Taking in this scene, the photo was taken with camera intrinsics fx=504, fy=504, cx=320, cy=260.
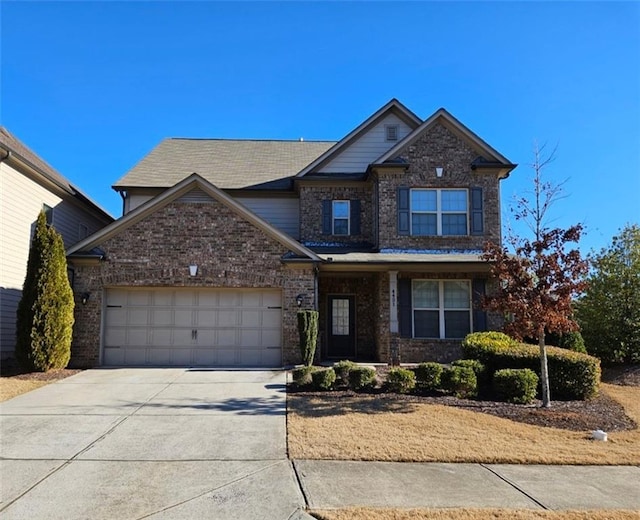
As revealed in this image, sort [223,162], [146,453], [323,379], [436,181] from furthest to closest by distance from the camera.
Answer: [223,162] < [436,181] < [323,379] < [146,453]

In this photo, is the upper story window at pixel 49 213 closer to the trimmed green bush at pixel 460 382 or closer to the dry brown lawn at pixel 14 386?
the dry brown lawn at pixel 14 386

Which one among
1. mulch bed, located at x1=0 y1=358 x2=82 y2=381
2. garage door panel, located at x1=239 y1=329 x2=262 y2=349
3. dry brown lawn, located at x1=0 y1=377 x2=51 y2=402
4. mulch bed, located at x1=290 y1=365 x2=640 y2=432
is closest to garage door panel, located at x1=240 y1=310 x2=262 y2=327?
garage door panel, located at x1=239 y1=329 x2=262 y2=349

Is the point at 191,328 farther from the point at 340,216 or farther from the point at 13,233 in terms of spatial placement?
the point at 340,216

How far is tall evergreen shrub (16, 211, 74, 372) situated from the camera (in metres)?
12.1

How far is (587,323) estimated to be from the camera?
16.3m

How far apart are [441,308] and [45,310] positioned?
11030 mm

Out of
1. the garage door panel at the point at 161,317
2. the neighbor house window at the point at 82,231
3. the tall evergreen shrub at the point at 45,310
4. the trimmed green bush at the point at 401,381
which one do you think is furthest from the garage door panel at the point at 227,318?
the neighbor house window at the point at 82,231

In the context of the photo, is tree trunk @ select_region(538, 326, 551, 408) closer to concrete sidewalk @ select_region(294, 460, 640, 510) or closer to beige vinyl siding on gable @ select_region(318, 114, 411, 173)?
concrete sidewalk @ select_region(294, 460, 640, 510)

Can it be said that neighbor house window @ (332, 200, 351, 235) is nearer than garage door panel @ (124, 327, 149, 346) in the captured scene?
No

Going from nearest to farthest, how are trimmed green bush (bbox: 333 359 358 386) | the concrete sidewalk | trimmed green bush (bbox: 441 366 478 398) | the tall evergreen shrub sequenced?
1. the concrete sidewalk
2. trimmed green bush (bbox: 441 366 478 398)
3. trimmed green bush (bbox: 333 359 358 386)
4. the tall evergreen shrub

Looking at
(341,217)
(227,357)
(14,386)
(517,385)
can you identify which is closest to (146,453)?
(14,386)

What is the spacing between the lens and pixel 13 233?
1380cm

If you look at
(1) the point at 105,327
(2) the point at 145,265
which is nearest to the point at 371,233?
(2) the point at 145,265

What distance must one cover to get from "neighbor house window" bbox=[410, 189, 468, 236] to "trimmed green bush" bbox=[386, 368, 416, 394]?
6.54 metres
